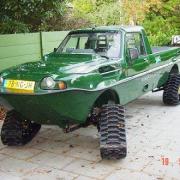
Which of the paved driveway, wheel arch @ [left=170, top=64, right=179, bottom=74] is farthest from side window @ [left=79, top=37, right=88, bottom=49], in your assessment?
wheel arch @ [left=170, top=64, right=179, bottom=74]

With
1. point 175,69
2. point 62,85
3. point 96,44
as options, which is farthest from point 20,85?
point 175,69

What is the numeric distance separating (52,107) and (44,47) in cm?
568

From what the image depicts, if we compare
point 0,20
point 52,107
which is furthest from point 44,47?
point 52,107

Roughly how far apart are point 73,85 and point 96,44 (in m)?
1.73

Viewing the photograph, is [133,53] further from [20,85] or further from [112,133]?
[20,85]

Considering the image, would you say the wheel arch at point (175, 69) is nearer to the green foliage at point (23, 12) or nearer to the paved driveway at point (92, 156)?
the paved driveway at point (92, 156)

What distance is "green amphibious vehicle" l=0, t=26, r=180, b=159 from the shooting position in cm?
494

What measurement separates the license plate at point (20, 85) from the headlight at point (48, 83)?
14 centimetres

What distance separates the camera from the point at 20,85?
502cm

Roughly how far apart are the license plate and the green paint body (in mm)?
57

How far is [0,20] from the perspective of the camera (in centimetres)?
924

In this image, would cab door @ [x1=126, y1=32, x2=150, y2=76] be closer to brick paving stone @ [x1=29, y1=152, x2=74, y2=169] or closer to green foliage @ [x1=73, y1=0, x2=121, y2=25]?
brick paving stone @ [x1=29, y1=152, x2=74, y2=169]

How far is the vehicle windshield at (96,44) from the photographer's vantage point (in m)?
6.26

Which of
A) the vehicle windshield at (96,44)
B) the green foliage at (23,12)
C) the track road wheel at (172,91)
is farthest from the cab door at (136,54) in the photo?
the green foliage at (23,12)
